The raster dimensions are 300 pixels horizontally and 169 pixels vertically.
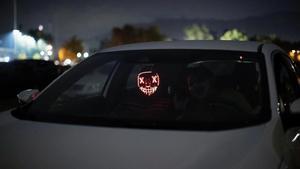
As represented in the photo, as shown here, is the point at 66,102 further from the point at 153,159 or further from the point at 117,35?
the point at 117,35

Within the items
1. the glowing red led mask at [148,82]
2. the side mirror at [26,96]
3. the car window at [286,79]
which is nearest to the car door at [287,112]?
the car window at [286,79]

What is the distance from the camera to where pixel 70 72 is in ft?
14.0

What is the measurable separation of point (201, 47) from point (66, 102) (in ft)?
3.77

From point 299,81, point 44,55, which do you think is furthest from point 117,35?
point 299,81

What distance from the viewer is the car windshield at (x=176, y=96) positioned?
3382 millimetres

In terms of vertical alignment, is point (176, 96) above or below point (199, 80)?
below

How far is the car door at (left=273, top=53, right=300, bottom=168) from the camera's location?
11.8 feet

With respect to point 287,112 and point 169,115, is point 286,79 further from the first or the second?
point 169,115

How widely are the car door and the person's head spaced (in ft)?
1.82

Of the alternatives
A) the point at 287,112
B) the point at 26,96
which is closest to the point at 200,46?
the point at 287,112

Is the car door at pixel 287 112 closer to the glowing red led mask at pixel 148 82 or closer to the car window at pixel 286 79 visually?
the car window at pixel 286 79

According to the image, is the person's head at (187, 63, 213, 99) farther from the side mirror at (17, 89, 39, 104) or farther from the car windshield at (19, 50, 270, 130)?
the side mirror at (17, 89, 39, 104)

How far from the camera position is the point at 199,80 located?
442cm

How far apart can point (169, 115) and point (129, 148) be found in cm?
104
